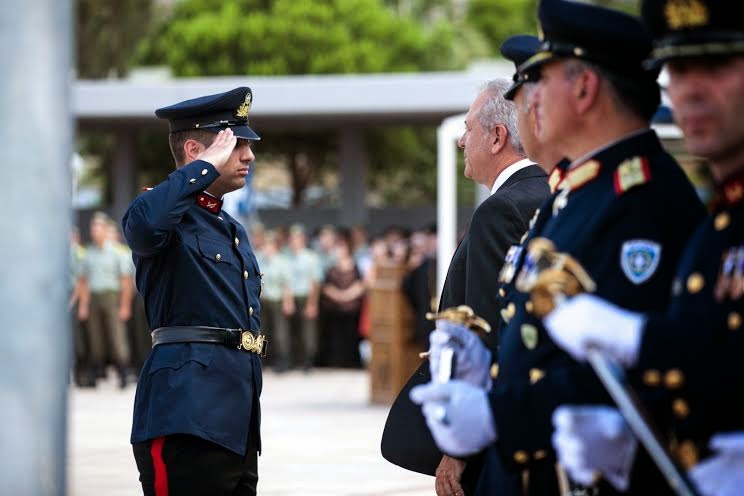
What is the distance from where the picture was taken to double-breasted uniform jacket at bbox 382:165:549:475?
4.13 m

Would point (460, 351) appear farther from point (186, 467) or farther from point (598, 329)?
point (186, 467)

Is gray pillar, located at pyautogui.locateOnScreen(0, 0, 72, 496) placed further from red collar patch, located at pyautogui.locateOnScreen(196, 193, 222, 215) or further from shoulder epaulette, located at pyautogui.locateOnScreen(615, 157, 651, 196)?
red collar patch, located at pyautogui.locateOnScreen(196, 193, 222, 215)

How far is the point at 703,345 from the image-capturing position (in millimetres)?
2379

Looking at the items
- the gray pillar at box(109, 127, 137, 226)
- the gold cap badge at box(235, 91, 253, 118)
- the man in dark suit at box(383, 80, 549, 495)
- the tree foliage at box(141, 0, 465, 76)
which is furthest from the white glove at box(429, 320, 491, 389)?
the tree foliage at box(141, 0, 465, 76)

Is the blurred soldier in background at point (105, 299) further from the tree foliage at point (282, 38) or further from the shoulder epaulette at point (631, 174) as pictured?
the tree foliage at point (282, 38)

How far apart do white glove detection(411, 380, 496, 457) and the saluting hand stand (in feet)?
7.04

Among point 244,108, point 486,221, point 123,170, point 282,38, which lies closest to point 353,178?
point 123,170

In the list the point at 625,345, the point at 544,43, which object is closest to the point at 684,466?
the point at 625,345

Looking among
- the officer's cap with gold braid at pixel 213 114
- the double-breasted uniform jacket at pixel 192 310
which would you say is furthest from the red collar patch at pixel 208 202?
the officer's cap with gold braid at pixel 213 114

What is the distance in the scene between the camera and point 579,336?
7.79 feet

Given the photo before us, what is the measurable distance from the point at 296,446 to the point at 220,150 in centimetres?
686

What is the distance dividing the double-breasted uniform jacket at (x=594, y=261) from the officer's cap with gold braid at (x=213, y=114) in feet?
6.70

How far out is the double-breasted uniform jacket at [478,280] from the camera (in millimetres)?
4133

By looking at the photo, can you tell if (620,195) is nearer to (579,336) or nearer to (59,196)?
(579,336)
